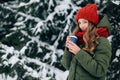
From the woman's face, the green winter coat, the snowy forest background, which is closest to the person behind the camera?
the green winter coat

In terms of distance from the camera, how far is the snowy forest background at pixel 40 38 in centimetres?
696

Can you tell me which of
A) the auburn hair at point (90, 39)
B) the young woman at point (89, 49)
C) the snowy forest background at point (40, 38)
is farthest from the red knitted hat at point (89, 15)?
the snowy forest background at point (40, 38)

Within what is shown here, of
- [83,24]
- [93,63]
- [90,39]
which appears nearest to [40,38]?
[83,24]

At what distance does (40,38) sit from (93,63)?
402cm

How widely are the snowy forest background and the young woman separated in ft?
10.2

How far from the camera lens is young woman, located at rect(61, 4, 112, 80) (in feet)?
11.3

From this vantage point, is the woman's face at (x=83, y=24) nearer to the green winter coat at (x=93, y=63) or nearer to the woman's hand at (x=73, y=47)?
the green winter coat at (x=93, y=63)

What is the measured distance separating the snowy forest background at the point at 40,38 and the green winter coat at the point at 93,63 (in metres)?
3.21

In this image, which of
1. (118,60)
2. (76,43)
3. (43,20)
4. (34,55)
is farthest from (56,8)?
(76,43)

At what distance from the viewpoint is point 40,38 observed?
7367 millimetres

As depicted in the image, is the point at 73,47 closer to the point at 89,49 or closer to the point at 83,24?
the point at 89,49

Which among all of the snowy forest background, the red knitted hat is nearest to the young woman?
the red knitted hat

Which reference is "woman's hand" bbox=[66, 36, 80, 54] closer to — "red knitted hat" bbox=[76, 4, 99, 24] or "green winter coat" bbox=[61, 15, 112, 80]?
"green winter coat" bbox=[61, 15, 112, 80]

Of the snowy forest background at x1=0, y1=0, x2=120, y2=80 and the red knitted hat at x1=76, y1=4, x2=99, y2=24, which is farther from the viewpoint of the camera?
the snowy forest background at x1=0, y1=0, x2=120, y2=80
